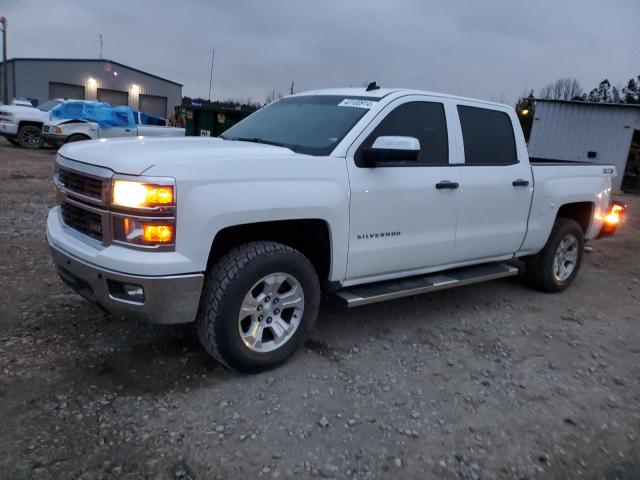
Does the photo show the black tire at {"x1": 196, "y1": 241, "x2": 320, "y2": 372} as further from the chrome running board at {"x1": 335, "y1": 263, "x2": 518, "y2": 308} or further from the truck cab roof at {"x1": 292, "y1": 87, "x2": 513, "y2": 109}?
the truck cab roof at {"x1": 292, "y1": 87, "x2": 513, "y2": 109}

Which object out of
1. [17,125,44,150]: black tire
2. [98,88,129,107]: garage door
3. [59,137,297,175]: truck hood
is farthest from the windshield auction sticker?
[98,88,129,107]: garage door

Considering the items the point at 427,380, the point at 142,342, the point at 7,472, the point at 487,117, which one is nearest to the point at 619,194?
the point at 487,117

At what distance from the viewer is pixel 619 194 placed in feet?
54.9

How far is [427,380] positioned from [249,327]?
131 centimetres

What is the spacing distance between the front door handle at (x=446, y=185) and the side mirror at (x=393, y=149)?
0.64 meters

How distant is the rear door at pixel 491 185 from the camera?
4.64 meters

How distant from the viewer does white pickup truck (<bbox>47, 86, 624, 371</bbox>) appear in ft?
10.00

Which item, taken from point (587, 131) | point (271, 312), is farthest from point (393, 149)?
point (587, 131)

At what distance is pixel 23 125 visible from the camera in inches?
679

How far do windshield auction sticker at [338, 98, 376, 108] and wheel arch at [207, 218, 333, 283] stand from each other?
1.07 metres

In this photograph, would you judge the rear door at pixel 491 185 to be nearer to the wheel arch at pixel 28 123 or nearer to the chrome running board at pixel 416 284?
the chrome running board at pixel 416 284

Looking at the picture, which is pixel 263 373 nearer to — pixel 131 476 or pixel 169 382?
pixel 169 382

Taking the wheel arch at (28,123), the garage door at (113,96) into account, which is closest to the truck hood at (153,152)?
the wheel arch at (28,123)

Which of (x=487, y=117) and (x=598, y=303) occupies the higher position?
(x=487, y=117)
